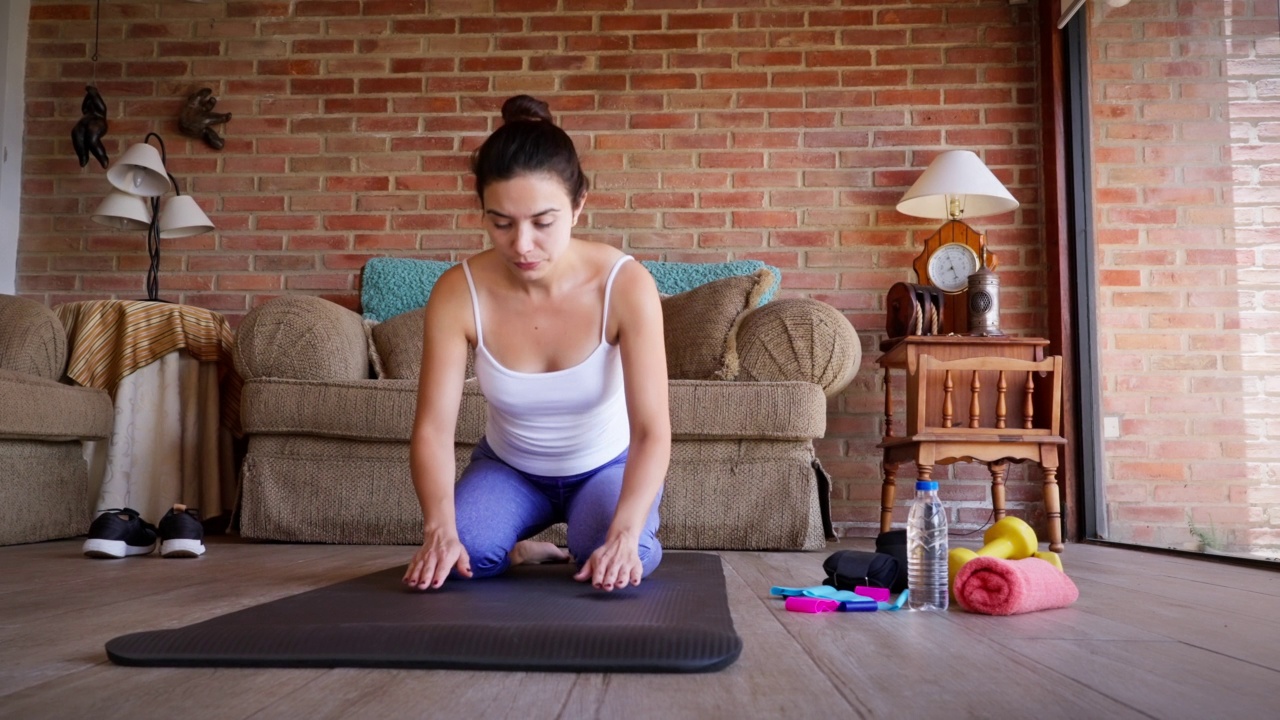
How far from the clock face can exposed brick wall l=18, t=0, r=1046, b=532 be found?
0.25m

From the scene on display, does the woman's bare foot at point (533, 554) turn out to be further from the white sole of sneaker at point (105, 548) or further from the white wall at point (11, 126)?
the white wall at point (11, 126)

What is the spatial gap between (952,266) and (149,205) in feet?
9.52

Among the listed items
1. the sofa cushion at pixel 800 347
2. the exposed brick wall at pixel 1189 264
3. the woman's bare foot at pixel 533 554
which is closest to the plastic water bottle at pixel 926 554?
the woman's bare foot at pixel 533 554

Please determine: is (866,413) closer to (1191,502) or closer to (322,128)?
(1191,502)

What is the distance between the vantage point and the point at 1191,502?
2867 mm

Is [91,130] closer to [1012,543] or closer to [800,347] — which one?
[800,347]

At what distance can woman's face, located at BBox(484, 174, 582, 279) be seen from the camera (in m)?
1.47

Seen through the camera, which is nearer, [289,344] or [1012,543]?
[1012,543]

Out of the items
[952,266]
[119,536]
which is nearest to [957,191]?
[952,266]

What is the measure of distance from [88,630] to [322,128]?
2.93 metres

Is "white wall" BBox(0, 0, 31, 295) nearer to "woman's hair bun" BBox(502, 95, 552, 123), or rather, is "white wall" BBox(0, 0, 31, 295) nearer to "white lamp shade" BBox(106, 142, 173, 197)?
"white lamp shade" BBox(106, 142, 173, 197)

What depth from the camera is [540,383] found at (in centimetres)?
169

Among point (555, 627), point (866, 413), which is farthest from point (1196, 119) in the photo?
point (555, 627)

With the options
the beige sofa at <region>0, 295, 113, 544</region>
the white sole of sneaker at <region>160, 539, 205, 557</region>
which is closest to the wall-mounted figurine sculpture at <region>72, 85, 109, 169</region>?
the beige sofa at <region>0, 295, 113, 544</region>
